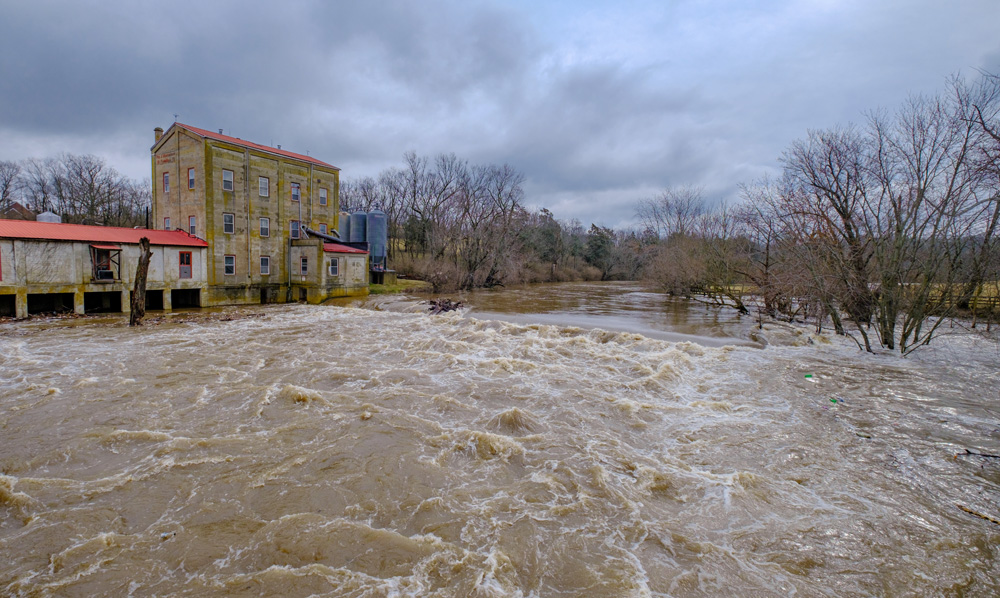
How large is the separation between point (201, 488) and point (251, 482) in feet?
1.85

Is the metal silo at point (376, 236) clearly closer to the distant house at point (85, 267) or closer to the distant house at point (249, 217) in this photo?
the distant house at point (249, 217)

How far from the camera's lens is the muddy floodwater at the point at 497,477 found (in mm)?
4305

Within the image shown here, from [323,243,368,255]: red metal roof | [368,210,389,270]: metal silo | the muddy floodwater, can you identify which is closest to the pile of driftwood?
[323,243,368,255]: red metal roof

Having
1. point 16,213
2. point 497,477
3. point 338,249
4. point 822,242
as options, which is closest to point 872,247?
point 822,242

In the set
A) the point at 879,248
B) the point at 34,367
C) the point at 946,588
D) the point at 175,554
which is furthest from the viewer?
the point at 879,248

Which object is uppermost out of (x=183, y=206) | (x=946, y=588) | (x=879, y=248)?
(x=183, y=206)

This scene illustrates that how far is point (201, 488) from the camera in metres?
5.75

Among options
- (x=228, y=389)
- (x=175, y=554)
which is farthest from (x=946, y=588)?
(x=228, y=389)

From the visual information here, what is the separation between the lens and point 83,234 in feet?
72.3

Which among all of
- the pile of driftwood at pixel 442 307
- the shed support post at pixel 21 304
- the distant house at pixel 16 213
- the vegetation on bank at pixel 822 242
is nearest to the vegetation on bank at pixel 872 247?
the vegetation on bank at pixel 822 242

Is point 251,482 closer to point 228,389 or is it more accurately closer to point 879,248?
point 228,389

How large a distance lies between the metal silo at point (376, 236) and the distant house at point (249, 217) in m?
3.97

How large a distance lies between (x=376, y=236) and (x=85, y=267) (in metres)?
18.0

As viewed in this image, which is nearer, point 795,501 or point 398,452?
point 795,501
